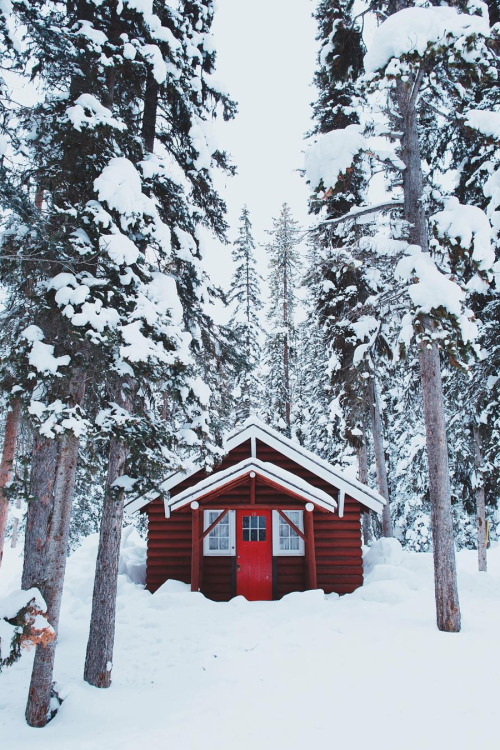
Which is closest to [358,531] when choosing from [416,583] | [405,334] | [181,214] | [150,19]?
[416,583]

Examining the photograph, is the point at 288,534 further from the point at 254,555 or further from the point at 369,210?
the point at 369,210

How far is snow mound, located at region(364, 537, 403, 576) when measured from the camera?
1374 cm

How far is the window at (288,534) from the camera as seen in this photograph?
13.1 m

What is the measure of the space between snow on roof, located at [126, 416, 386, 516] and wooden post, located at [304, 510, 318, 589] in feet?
3.33

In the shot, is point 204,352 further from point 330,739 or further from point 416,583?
point 416,583

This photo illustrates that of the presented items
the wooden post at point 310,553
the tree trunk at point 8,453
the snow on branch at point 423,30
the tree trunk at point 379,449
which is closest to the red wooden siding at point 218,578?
the wooden post at point 310,553

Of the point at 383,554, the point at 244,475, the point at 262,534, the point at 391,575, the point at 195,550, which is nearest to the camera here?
the point at 244,475

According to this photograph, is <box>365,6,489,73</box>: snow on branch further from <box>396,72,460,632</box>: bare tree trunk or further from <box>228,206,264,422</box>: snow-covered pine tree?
<box>228,206,264,422</box>: snow-covered pine tree

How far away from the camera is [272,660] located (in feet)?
24.1

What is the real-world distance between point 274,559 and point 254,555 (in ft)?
1.89

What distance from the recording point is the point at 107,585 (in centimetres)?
654

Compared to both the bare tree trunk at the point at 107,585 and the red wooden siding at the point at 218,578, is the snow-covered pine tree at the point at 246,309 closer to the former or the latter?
the red wooden siding at the point at 218,578

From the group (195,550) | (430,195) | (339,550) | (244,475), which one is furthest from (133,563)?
(430,195)

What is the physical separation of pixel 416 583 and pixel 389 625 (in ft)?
11.6
